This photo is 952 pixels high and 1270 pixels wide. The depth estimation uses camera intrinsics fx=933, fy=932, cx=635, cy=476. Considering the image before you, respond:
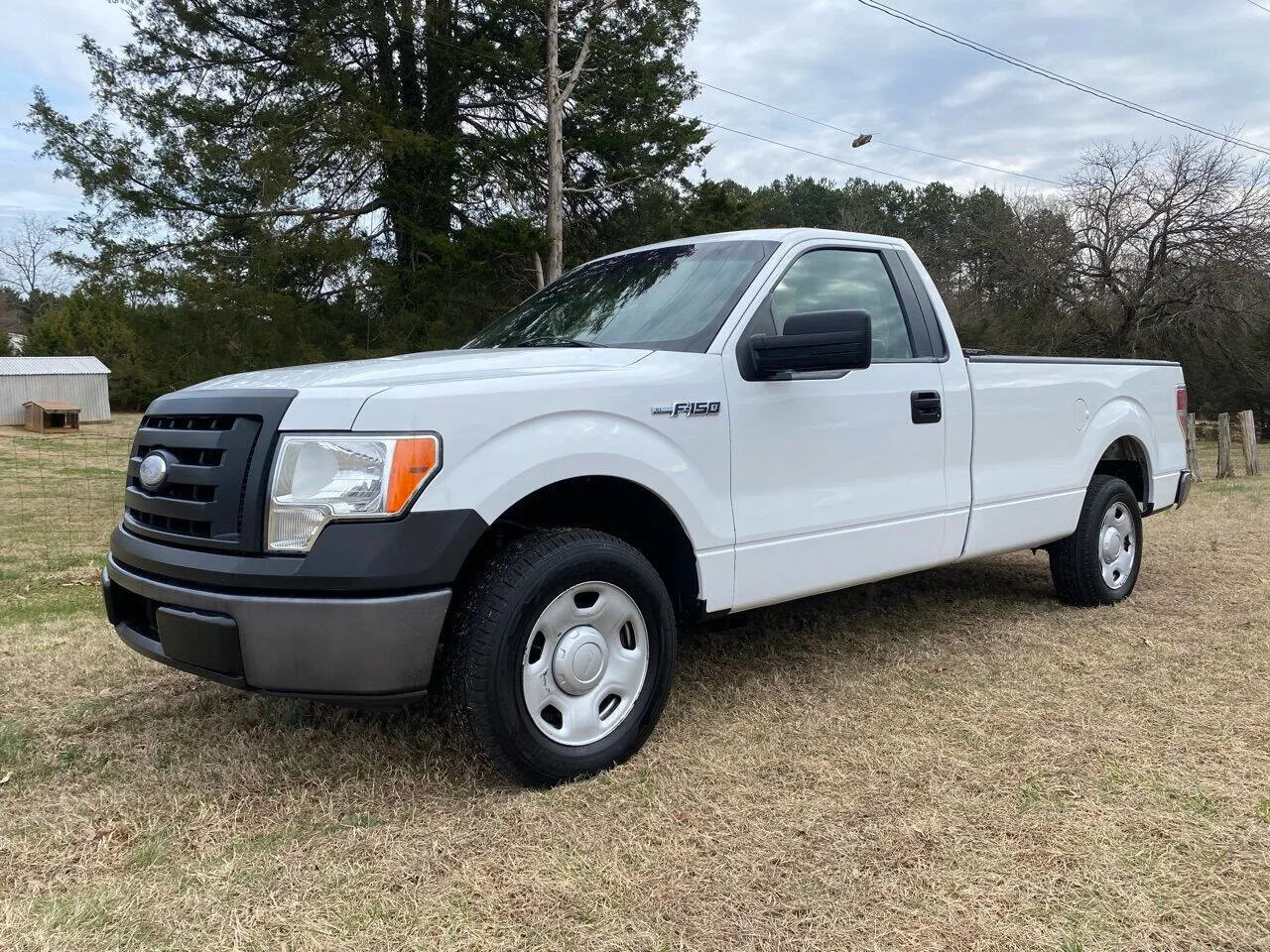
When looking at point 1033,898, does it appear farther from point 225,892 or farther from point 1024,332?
point 1024,332

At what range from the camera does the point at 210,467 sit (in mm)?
2758

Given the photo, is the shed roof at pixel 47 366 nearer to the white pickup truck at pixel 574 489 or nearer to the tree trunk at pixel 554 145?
the tree trunk at pixel 554 145

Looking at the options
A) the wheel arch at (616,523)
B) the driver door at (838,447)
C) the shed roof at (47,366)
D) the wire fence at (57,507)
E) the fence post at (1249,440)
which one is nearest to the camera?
the wheel arch at (616,523)

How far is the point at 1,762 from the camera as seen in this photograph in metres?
3.17

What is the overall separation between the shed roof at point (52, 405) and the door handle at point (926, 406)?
30.8 meters

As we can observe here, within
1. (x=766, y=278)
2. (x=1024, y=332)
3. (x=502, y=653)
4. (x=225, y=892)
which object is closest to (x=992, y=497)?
(x=766, y=278)

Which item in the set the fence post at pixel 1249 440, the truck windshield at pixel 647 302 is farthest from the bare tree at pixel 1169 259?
the truck windshield at pixel 647 302

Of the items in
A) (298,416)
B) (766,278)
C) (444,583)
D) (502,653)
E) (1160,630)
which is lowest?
(1160,630)

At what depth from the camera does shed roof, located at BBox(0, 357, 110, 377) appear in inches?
1217

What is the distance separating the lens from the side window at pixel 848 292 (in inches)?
148

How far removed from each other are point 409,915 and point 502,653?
73 cm

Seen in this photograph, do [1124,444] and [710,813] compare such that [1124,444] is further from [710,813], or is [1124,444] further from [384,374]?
[384,374]

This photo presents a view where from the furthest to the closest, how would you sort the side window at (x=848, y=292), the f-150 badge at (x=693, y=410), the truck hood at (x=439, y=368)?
the side window at (x=848, y=292) < the f-150 badge at (x=693, y=410) < the truck hood at (x=439, y=368)

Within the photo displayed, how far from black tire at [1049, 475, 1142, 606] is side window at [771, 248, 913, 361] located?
1758mm
